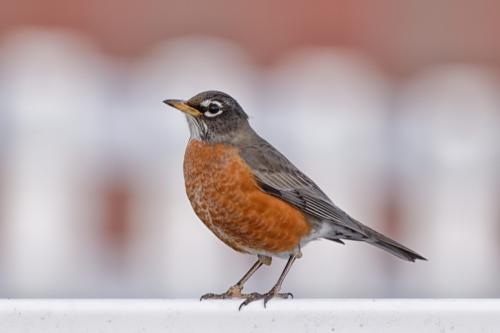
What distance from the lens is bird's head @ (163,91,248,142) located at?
17.4ft

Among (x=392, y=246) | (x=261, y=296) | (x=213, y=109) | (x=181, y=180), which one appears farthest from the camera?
(x=181, y=180)

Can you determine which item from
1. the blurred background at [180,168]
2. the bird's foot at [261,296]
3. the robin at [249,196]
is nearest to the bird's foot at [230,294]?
the robin at [249,196]

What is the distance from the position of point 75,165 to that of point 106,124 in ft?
1.88

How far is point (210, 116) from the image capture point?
5.34 meters

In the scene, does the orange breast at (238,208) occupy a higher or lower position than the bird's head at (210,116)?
lower

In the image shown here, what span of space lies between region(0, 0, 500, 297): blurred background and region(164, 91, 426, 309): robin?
445 cm

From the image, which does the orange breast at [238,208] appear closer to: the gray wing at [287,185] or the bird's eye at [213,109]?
the gray wing at [287,185]

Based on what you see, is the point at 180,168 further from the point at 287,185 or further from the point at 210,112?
the point at 287,185

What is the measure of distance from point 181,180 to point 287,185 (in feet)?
16.2

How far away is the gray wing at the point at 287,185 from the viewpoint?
5176 mm
